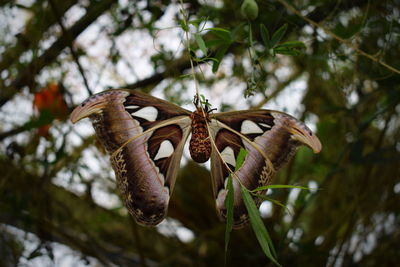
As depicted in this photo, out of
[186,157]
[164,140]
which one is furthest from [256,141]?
[186,157]

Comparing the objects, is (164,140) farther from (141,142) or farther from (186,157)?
(186,157)

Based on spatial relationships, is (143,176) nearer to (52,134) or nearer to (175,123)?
(175,123)

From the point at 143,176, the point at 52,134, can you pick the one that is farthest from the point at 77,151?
the point at 143,176

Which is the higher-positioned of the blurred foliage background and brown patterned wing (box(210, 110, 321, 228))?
the blurred foliage background

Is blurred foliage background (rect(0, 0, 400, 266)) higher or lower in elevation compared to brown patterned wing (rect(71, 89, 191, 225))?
higher
